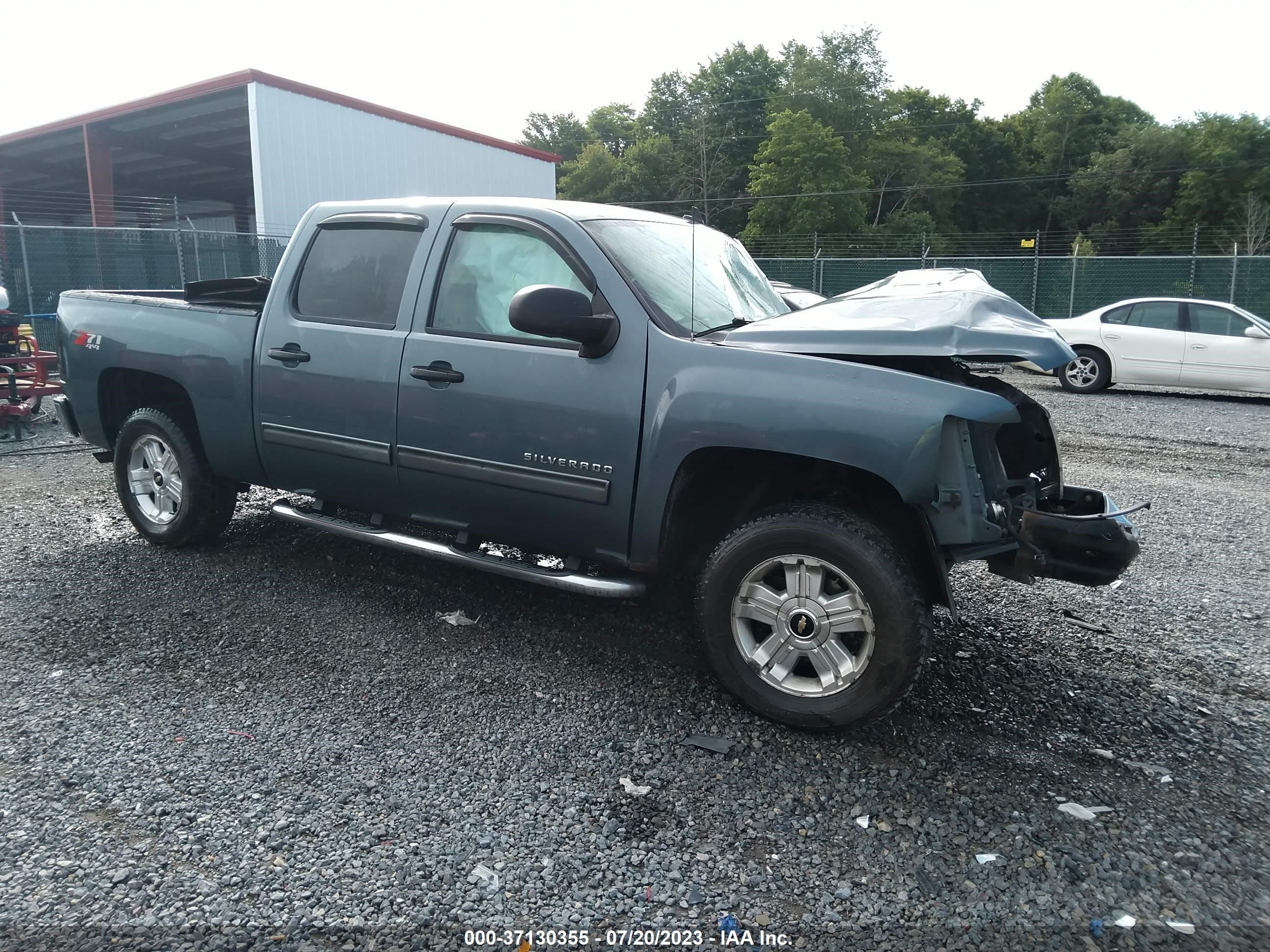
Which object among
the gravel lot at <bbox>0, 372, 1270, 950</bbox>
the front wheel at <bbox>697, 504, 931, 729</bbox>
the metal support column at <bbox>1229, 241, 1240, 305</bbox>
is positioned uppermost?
the metal support column at <bbox>1229, 241, 1240, 305</bbox>

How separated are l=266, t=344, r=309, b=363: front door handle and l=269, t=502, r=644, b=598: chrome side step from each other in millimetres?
771

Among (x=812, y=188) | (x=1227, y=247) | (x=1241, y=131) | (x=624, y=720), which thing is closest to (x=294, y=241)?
(x=624, y=720)

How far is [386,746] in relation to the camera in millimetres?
3342

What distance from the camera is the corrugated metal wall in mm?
20797

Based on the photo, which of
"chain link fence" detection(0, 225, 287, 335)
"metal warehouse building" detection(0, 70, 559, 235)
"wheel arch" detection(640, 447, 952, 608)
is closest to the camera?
"wheel arch" detection(640, 447, 952, 608)

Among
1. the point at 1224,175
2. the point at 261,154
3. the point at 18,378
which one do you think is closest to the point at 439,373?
the point at 18,378

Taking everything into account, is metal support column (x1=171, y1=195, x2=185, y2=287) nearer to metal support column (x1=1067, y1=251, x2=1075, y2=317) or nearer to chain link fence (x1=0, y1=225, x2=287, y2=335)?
chain link fence (x1=0, y1=225, x2=287, y2=335)

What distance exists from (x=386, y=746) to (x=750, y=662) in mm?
1347

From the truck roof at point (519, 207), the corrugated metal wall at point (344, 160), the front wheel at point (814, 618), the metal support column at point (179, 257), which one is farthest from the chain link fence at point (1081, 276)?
the front wheel at point (814, 618)

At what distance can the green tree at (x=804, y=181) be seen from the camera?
32.6 meters

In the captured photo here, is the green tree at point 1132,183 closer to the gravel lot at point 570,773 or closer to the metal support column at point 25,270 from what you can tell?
the metal support column at point 25,270

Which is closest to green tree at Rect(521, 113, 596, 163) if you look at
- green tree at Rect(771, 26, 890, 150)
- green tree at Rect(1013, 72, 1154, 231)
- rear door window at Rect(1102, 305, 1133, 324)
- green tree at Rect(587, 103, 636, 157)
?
green tree at Rect(587, 103, 636, 157)

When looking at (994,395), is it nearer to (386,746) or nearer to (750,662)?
(750,662)

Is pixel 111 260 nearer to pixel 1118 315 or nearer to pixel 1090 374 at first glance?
pixel 1090 374
